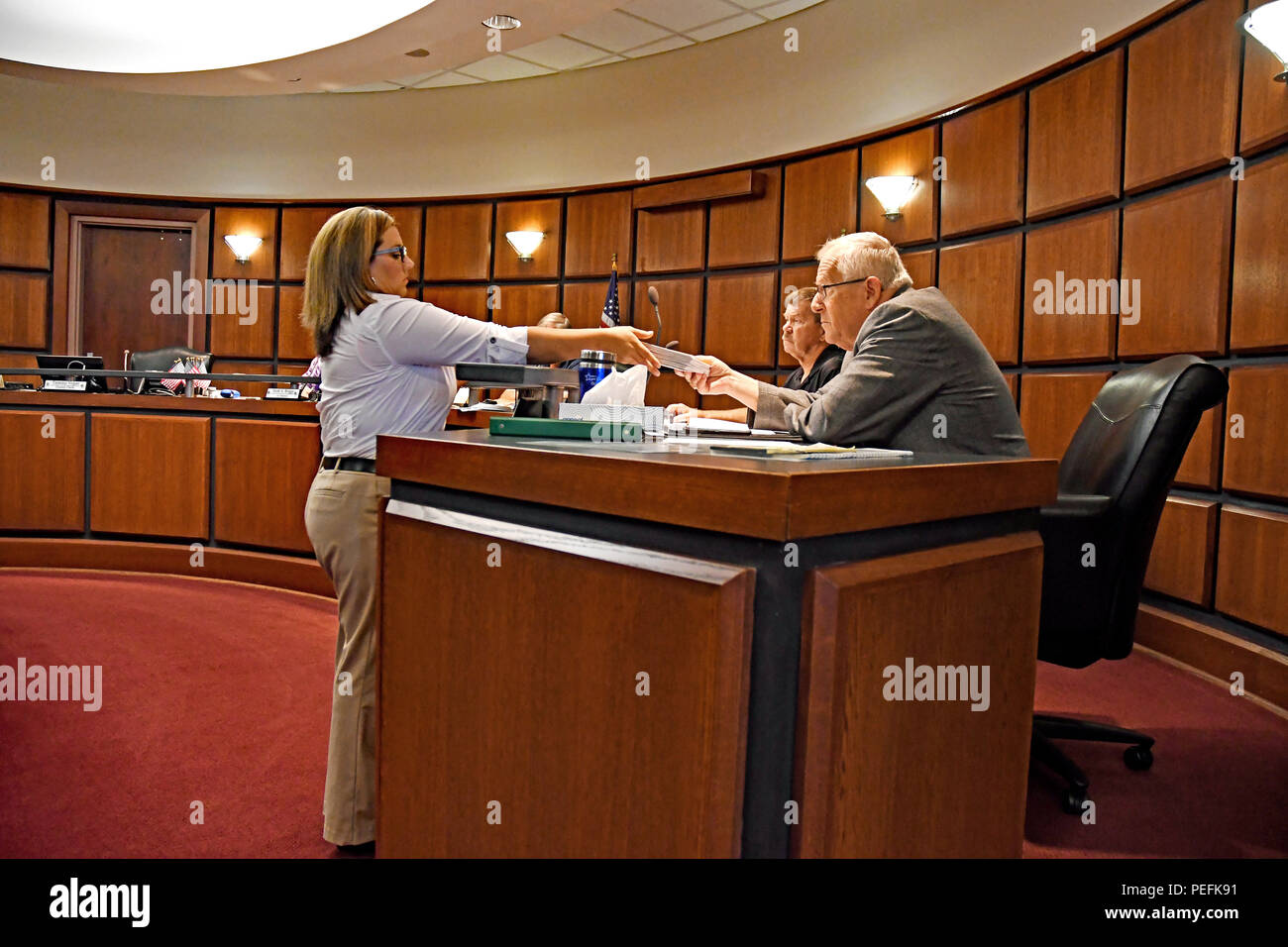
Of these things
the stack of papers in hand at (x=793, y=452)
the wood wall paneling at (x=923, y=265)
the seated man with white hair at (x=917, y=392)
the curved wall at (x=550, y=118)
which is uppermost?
the curved wall at (x=550, y=118)

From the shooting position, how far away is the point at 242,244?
307 inches

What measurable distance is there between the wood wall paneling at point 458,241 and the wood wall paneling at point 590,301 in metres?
0.75

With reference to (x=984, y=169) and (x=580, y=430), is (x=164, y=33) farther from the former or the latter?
(x=580, y=430)

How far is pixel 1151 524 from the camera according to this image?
6.99ft

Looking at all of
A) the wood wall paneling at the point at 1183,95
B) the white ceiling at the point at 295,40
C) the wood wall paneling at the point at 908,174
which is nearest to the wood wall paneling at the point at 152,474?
the white ceiling at the point at 295,40

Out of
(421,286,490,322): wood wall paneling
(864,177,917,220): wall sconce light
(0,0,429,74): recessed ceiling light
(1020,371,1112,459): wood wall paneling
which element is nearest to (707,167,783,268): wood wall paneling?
(864,177,917,220): wall sconce light

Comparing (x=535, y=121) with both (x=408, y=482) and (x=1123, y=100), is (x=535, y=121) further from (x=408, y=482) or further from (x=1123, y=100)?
(x=408, y=482)

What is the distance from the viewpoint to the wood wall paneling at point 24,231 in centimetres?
757

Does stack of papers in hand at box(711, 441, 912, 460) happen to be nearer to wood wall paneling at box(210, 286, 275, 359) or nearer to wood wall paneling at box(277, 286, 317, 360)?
wood wall paneling at box(277, 286, 317, 360)

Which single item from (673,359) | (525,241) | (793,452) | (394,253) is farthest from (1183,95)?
(525,241)

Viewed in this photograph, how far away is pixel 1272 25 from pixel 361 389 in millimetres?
2778

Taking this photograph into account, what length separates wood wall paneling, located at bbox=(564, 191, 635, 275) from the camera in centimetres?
686

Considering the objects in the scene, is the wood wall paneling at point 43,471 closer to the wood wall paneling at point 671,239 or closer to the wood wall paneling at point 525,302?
the wood wall paneling at point 525,302

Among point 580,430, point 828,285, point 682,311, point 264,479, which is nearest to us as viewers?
point 580,430
